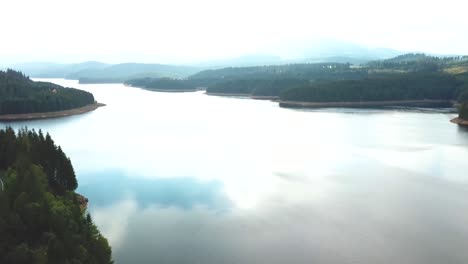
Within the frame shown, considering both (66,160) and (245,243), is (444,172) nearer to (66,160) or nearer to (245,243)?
(245,243)

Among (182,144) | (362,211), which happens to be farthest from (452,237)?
(182,144)

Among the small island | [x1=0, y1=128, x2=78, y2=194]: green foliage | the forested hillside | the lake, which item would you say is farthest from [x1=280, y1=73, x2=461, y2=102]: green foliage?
[x1=0, y1=128, x2=78, y2=194]: green foliage

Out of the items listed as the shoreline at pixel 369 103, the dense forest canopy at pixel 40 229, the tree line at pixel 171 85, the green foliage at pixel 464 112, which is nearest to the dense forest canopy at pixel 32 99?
the shoreline at pixel 369 103

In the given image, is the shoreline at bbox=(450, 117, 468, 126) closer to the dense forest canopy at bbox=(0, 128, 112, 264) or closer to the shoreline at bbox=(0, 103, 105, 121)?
the dense forest canopy at bbox=(0, 128, 112, 264)

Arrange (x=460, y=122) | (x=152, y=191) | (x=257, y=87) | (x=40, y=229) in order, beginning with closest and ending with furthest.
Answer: (x=40, y=229)
(x=152, y=191)
(x=460, y=122)
(x=257, y=87)

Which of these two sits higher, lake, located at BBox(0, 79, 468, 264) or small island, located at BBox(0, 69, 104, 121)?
small island, located at BBox(0, 69, 104, 121)

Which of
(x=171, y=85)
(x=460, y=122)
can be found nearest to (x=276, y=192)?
(x=460, y=122)

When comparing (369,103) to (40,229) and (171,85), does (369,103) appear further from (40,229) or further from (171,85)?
(40,229)
